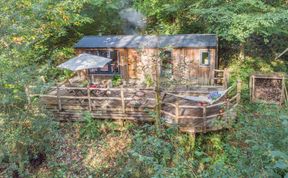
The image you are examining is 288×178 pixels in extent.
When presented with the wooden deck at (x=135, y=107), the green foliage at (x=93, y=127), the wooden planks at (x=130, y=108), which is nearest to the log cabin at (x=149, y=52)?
the wooden deck at (x=135, y=107)

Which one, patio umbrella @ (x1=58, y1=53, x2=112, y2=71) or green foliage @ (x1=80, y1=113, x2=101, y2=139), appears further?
patio umbrella @ (x1=58, y1=53, x2=112, y2=71)

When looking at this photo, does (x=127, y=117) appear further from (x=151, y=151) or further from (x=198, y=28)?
(x=198, y=28)

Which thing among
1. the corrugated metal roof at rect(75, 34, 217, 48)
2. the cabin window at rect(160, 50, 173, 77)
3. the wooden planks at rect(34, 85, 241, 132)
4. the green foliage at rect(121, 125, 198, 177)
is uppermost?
the corrugated metal roof at rect(75, 34, 217, 48)

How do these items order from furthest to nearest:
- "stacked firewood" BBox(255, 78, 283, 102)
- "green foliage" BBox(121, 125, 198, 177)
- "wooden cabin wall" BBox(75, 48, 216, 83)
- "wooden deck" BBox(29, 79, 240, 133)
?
"wooden cabin wall" BBox(75, 48, 216, 83), "stacked firewood" BBox(255, 78, 283, 102), "wooden deck" BBox(29, 79, 240, 133), "green foliage" BBox(121, 125, 198, 177)

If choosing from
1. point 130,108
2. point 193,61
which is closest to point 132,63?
point 193,61

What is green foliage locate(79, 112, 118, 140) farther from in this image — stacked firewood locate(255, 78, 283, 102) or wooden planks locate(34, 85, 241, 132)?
stacked firewood locate(255, 78, 283, 102)

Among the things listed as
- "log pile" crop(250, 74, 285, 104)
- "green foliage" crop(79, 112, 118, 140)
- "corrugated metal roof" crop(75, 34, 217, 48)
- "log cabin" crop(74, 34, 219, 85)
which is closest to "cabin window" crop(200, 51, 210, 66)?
"log cabin" crop(74, 34, 219, 85)

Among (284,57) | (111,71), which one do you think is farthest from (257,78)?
(111,71)

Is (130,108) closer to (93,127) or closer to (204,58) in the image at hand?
(93,127)
